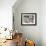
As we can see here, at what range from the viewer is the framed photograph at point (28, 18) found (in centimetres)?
475

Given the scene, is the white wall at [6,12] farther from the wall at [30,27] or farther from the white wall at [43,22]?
the white wall at [43,22]

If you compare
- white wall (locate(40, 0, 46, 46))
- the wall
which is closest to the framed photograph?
the wall

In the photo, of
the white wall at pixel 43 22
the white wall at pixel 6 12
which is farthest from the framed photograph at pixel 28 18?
the white wall at pixel 6 12

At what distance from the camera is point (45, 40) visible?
454 cm

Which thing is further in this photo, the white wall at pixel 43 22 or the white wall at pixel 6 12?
the white wall at pixel 43 22

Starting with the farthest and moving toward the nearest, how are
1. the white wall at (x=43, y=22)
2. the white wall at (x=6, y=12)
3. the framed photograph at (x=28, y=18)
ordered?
the framed photograph at (x=28, y=18) → the white wall at (x=43, y=22) → the white wall at (x=6, y=12)

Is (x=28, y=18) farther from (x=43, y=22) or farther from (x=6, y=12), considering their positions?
(x=6, y=12)

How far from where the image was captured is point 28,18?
478 cm

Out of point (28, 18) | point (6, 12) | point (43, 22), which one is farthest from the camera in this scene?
point (28, 18)

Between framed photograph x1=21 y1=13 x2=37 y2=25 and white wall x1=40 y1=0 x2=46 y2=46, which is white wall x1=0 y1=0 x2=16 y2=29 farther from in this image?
white wall x1=40 y1=0 x2=46 y2=46

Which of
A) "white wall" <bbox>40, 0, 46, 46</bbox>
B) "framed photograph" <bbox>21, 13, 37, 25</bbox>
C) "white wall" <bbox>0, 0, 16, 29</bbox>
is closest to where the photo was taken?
"white wall" <bbox>0, 0, 16, 29</bbox>

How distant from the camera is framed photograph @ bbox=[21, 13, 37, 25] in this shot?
4754 millimetres

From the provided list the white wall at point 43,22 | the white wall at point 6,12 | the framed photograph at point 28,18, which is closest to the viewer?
the white wall at point 6,12

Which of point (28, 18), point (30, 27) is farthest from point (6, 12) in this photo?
point (30, 27)
